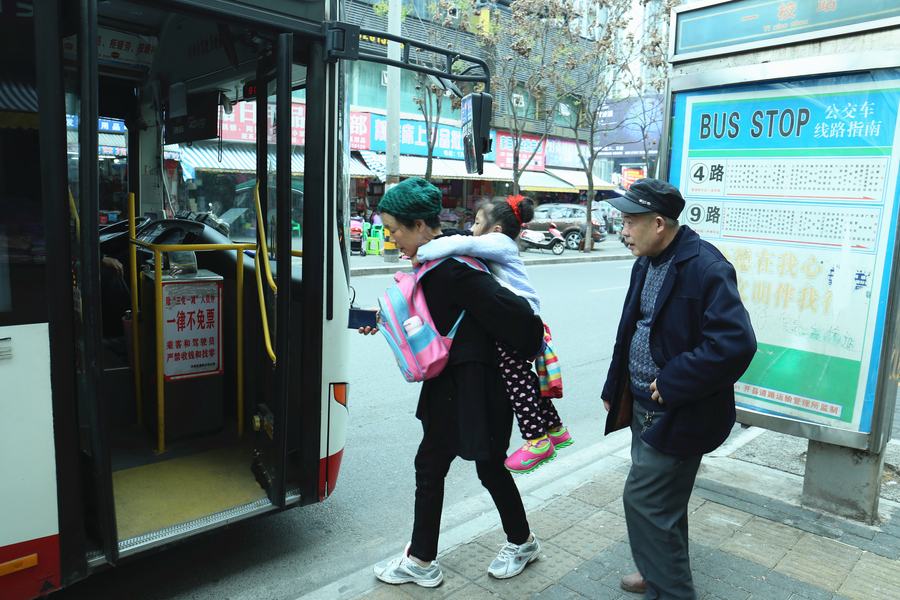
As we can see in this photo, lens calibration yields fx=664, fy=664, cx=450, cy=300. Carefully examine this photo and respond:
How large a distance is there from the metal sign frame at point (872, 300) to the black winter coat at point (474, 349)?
6.43ft

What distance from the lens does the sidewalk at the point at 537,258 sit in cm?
1577

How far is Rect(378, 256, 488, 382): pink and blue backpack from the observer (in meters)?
2.67

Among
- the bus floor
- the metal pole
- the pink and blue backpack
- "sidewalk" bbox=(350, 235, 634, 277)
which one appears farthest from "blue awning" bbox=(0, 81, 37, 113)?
the metal pole

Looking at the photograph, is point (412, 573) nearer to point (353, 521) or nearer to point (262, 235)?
point (353, 521)

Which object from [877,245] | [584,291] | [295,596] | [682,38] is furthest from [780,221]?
[584,291]

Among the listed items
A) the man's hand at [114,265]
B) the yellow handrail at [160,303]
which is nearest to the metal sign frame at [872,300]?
the yellow handrail at [160,303]

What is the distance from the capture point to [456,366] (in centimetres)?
275

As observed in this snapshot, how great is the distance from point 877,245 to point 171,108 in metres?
4.71

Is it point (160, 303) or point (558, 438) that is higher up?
point (160, 303)

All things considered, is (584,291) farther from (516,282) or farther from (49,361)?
(49,361)

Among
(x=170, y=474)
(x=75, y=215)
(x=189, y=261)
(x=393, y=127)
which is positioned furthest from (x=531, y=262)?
(x=75, y=215)

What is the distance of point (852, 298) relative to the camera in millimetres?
3555

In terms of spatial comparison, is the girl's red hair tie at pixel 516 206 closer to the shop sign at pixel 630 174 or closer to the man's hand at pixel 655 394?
the man's hand at pixel 655 394

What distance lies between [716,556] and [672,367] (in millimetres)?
1393
